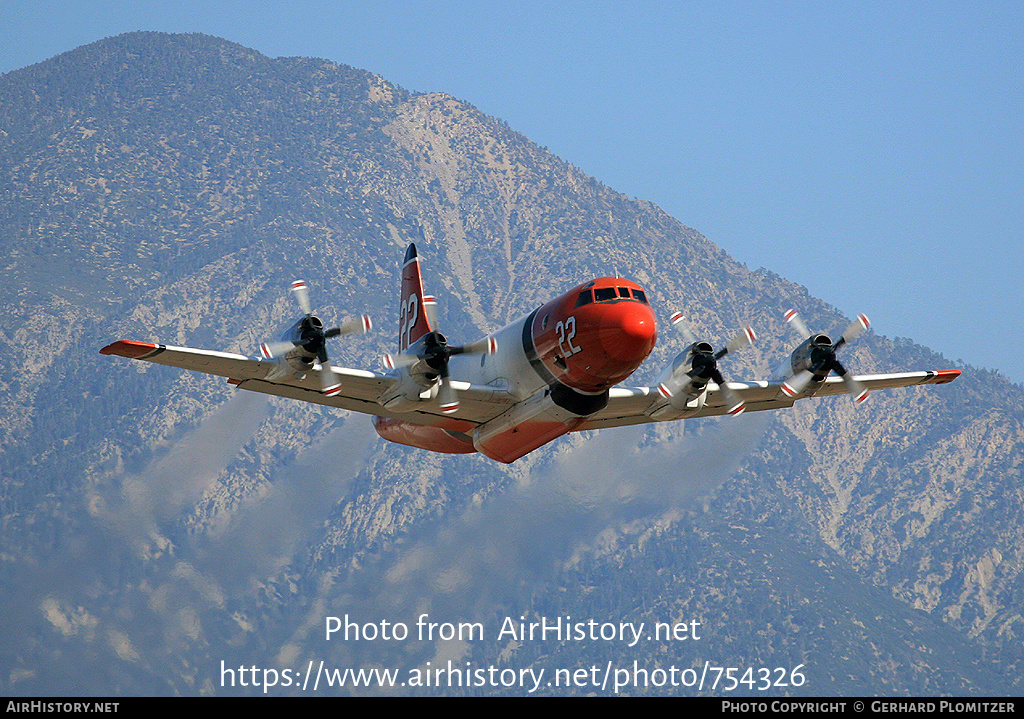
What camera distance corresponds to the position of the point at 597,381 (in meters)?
38.0

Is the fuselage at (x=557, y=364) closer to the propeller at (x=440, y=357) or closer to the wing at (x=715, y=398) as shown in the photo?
the propeller at (x=440, y=357)

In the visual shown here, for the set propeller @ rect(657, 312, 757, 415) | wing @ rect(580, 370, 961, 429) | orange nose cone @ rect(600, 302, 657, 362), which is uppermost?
orange nose cone @ rect(600, 302, 657, 362)

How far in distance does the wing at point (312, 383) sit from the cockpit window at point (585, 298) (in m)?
4.61

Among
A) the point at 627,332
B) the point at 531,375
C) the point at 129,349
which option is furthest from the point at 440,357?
the point at 129,349

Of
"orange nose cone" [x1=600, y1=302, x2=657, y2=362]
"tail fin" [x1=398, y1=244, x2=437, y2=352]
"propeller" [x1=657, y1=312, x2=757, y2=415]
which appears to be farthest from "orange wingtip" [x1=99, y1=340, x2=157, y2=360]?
"propeller" [x1=657, y1=312, x2=757, y2=415]

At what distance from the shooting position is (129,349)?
114ft

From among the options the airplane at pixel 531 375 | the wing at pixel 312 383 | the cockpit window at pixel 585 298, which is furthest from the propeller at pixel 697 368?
the wing at pixel 312 383

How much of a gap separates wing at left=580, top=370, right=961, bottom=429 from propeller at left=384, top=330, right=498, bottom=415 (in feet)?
21.1

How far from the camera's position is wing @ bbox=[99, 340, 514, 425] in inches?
1446

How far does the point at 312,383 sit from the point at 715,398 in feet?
50.9

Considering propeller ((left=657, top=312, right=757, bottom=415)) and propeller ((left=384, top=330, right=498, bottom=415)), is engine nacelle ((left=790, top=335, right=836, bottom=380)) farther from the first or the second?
propeller ((left=384, top=330, right=498, bottom=415))

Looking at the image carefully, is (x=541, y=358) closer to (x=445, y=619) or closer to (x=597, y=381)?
(x=597, y=381)

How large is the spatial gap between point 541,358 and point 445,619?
113183mm

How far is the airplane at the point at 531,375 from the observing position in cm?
3662
